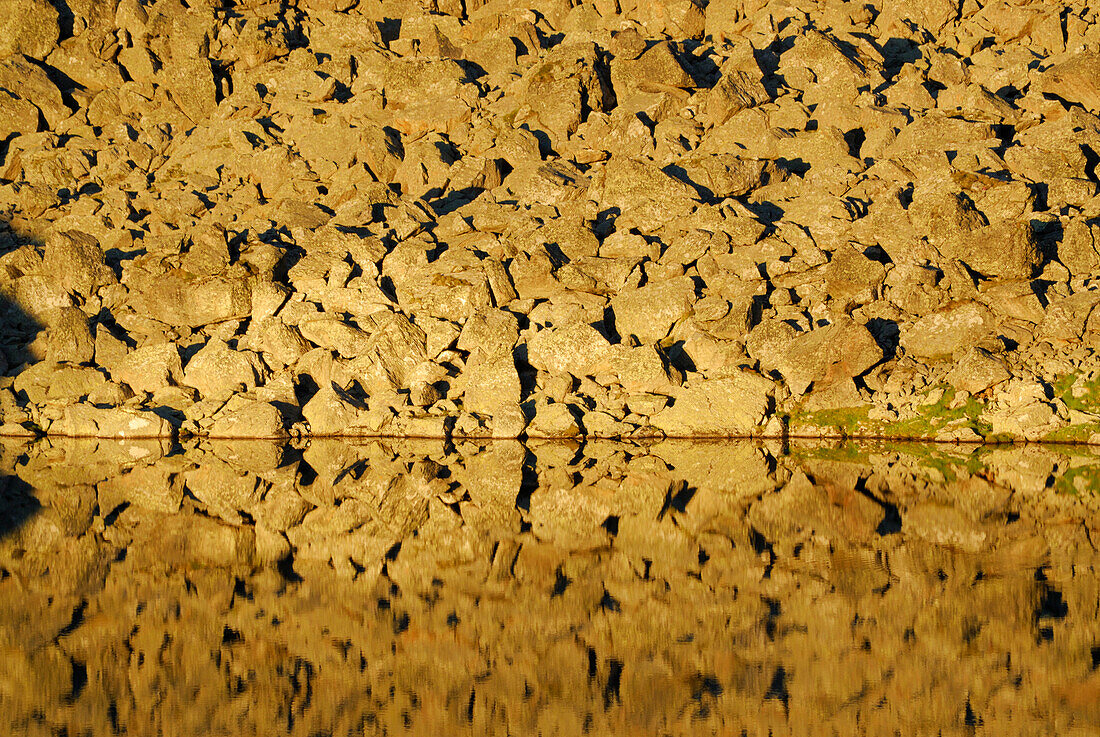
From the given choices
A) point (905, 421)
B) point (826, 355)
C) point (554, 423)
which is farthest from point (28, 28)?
point (905, 421)

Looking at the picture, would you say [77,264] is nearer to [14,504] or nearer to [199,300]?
[199,300]

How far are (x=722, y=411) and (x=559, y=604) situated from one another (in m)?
19.4

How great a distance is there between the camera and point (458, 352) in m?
35.4

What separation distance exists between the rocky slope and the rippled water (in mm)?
8824

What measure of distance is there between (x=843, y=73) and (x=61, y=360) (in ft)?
128

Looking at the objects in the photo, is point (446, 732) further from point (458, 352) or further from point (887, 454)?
point (458, 352)

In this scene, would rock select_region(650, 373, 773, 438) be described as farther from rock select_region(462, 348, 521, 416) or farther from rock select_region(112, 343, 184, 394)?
rock select_region(112, 343, 184, 394)

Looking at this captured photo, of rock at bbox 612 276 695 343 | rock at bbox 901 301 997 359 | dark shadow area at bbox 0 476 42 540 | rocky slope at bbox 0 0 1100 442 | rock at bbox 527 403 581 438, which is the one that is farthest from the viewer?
rock at bbox 612 276 695 343

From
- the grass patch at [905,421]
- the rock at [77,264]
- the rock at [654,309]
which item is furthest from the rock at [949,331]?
the rock at [77,264]

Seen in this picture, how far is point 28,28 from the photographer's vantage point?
57.0 m

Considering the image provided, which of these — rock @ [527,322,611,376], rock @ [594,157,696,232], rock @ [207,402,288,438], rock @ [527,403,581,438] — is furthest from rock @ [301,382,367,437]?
rock @ [594,157,696,232]

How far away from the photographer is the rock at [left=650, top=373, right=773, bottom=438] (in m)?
32.0

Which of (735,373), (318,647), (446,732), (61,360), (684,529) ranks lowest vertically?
(61,360)

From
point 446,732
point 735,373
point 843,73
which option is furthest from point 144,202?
point 446,732
